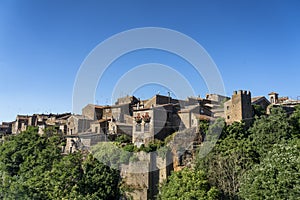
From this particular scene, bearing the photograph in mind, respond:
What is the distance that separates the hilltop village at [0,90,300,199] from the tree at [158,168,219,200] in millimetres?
4136

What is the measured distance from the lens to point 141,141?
98.5 feet

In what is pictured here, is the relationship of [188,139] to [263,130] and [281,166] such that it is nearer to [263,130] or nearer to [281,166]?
[263,130]

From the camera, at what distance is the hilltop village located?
23.9 meters

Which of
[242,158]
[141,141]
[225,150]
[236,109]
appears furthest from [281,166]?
[141,141]

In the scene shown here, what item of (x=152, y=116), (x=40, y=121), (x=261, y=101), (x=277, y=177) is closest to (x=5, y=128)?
(x=40, y=121)

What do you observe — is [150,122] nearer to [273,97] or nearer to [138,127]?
[138,127]

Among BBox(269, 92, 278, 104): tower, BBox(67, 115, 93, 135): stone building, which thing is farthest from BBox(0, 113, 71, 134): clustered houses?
BBox(269, 92, 278, 104): tower

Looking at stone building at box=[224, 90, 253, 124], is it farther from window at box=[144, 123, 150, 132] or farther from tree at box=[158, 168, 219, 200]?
tree at box=[158, 168, 219, 200]

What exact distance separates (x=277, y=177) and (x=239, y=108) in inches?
568

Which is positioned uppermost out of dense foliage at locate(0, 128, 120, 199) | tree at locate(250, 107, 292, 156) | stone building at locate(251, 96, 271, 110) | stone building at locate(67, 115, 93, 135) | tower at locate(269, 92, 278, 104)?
tower at locate(269, 92, 278, 104)

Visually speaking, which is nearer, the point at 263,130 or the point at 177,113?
the point at 263,130

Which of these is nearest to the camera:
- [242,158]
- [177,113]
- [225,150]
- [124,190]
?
[242,158]

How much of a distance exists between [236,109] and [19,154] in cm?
2334

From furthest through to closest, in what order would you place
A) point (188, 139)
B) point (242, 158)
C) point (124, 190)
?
point (188, 139) → point (124, 190) → point (242, 158)
